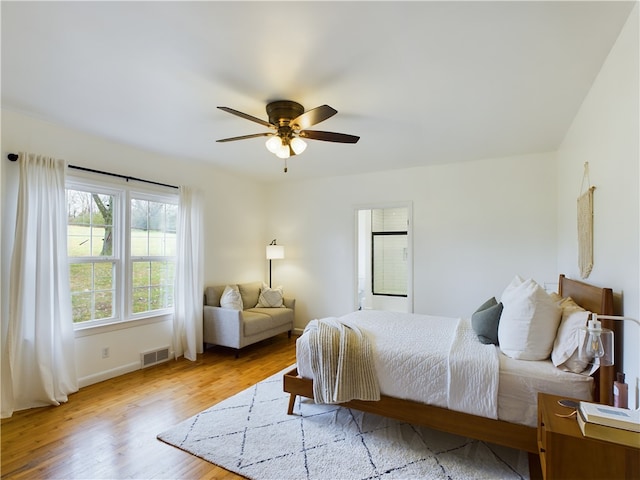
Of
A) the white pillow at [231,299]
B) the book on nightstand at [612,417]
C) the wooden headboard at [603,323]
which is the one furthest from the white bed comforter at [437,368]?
the white pillow at [231,299]

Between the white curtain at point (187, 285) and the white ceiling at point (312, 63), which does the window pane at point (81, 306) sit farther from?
the white ceiling at point (312, 63)

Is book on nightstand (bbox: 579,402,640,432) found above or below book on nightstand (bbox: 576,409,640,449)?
above

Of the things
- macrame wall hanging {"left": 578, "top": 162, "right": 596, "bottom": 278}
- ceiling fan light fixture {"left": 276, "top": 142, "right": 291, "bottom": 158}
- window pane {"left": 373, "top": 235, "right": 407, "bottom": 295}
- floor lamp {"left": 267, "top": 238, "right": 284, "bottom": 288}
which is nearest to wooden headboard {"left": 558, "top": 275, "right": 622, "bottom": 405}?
macrame wall hanging {"left": 578, "top": 162, "right": 596, "bottom": 278}

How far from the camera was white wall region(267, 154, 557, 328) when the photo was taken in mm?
4016

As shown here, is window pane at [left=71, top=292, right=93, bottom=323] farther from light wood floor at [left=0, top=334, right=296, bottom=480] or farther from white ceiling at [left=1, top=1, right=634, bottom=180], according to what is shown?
white ceiling at [left=1, top=1, right=634, bottom=180]

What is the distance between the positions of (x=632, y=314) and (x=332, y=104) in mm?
2289

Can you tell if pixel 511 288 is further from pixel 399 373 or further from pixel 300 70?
pixel 300 70

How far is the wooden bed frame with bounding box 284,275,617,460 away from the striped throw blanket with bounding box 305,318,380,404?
125 millimetres

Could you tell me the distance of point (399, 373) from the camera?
2.35m

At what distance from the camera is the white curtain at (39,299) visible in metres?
2.79

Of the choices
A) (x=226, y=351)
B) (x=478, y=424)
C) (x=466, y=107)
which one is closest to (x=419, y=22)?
(x=466, y=107)

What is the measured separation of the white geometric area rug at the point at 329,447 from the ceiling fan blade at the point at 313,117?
90.0 inches

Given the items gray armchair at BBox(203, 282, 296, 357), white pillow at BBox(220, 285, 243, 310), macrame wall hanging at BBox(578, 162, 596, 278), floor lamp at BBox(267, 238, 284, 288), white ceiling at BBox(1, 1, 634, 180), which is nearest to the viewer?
white ceiling at BBox(1, 1, 634, 180)

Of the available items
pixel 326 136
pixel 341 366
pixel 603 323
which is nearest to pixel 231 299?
pixel 341 366
